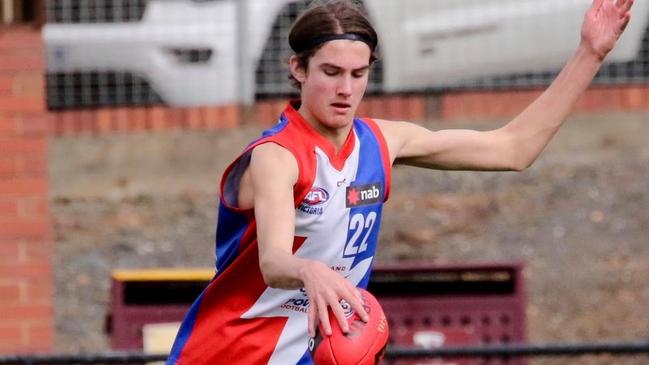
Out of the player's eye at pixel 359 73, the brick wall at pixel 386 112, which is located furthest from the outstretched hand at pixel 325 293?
the brick wall at pixel 386 112

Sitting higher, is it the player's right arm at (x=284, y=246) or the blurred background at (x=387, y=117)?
the player's right arm at (x=284, y=246)

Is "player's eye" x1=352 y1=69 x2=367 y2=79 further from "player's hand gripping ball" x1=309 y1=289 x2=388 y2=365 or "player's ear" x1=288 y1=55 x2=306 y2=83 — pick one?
"player's hand gripping ball" x1=309 y1=289 x2=388 y2=365

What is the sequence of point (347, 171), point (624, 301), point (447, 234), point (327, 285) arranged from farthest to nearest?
point (447, 234) → point (624, 301) → point (347, 171) → point (327, 285)

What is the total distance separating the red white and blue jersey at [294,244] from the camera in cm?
492

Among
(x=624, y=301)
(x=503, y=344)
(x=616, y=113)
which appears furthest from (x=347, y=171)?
(x=616, y=113)

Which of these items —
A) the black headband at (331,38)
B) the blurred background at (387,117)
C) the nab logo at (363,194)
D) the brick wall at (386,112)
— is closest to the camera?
the black headband at (331,38)

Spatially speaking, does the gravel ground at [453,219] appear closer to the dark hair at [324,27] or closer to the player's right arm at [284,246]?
the dark hair at [324,27]

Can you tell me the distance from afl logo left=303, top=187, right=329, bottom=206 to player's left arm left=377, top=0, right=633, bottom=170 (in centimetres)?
39

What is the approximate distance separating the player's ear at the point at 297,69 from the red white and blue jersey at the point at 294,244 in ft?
0.38

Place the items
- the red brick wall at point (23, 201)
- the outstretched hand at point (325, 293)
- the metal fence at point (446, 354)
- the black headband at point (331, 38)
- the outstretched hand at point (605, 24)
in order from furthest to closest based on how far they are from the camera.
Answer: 1. the red brick wall at point (23, 201)
2. the metal fence at point (446, 354)
3. the outstretched hand at point (605, 24)
4. the black headband at point (331, 38)
5. the outstretched hand at point (325, 293)

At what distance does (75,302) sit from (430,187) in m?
2.91

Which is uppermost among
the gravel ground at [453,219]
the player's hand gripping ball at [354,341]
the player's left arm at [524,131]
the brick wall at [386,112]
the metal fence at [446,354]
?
the player's left arm at [524,131]

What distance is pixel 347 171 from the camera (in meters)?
4.99

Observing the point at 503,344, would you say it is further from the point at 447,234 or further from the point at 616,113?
the point at 616,113
